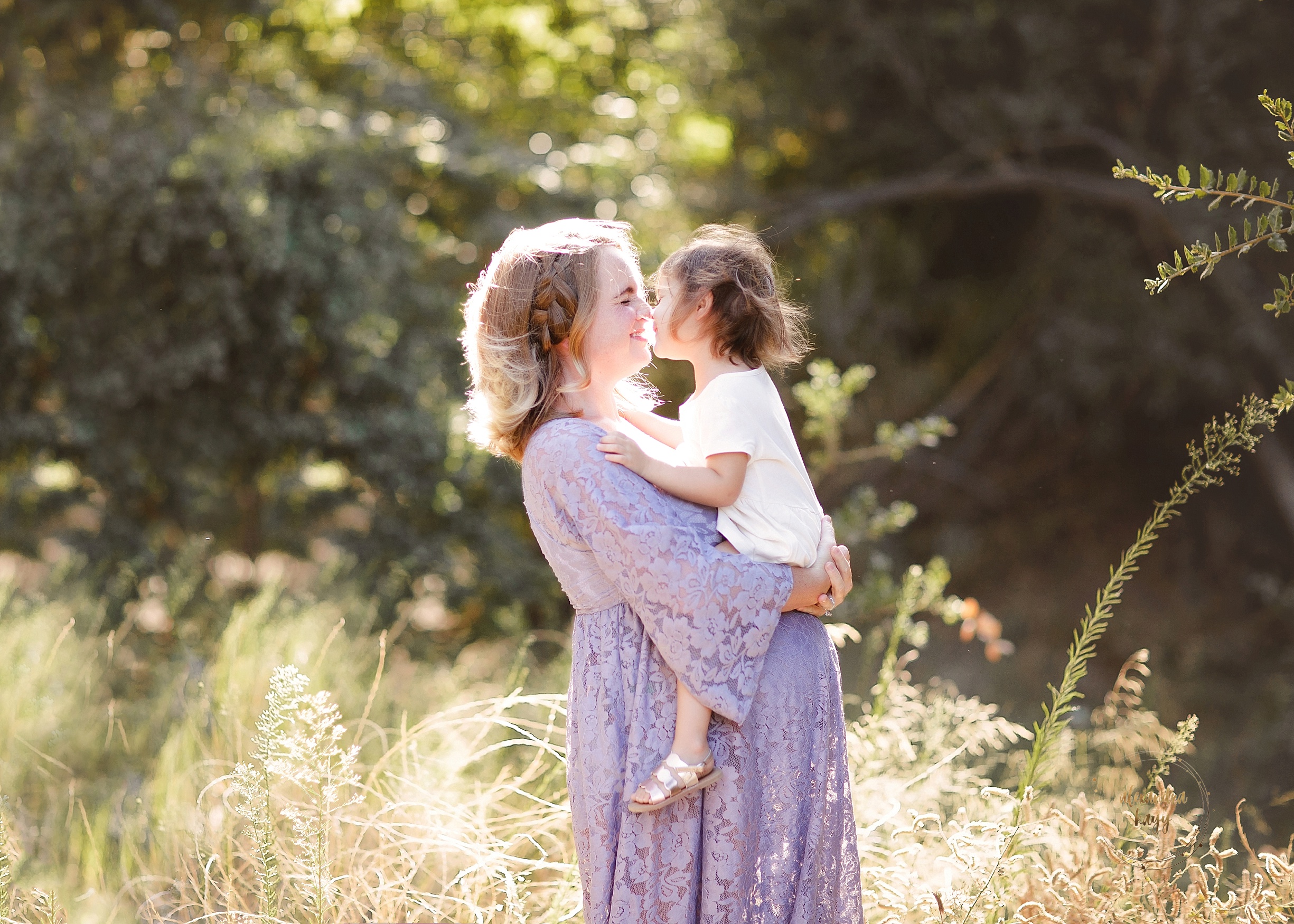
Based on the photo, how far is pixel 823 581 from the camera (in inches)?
73.7

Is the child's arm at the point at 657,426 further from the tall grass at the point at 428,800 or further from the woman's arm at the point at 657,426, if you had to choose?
the tall grass at the point at 428,800

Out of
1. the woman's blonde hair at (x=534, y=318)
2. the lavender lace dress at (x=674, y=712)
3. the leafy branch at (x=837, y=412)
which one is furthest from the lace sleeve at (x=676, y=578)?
the leafy branch at (x=837, y=412)

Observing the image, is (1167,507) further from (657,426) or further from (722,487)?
(657,426)

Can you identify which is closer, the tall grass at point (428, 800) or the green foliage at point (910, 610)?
the tall grass at point (428, 800)

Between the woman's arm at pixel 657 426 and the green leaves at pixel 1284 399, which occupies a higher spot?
the green leaves at pixel 1284 399

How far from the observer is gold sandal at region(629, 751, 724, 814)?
5.57ft

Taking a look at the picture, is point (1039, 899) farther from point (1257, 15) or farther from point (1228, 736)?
point (1257, 15)

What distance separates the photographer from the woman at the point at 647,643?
176cm

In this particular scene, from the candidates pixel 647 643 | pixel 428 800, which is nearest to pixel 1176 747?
pixel 647 643

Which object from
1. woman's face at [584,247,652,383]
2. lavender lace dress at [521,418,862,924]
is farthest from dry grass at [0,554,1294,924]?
woman's face at [584,247,652,383]

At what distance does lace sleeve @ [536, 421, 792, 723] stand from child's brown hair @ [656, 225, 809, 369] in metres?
0.34

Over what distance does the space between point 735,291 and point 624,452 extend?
0.39 meters

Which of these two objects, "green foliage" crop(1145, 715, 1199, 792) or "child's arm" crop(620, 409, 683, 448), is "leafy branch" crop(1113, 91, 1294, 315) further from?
"child's arm" crop(620, 409, 683, 448)

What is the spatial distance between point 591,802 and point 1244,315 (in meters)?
5.12
